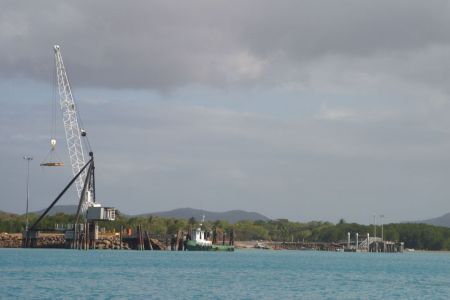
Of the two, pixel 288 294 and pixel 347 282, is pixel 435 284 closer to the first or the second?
pixel 347 282

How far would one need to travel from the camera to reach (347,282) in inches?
3991

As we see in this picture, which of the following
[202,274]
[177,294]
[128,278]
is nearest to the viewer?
[177,294]

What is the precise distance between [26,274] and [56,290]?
2282 centimetres

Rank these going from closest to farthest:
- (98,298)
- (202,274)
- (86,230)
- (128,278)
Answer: (98,298), (128,278), (202,274), (86,230)

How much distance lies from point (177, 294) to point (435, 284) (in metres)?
37.0

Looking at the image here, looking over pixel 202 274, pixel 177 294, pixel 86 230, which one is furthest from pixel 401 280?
pixel 86 230

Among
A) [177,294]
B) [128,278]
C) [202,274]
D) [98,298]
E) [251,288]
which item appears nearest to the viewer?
[98,298]

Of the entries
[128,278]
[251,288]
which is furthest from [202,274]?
[251,288]

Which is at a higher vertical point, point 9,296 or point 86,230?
point 86,230

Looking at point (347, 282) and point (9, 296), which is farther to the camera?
point (347, 282)

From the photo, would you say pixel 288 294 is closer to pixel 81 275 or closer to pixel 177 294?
pixel 177 294

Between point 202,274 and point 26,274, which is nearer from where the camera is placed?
point 26,274

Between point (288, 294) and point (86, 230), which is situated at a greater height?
point (86, 230)

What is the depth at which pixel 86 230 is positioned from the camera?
198500 millimetres
